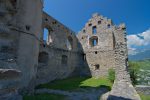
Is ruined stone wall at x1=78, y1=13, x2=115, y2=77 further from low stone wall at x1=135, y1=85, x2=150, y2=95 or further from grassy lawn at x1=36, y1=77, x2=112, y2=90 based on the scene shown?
low stone wall at x1=135, y1=85, x2=150, y2=95

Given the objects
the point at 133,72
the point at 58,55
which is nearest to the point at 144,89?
the point at 133,72

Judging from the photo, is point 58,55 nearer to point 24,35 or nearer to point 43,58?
point 43,58

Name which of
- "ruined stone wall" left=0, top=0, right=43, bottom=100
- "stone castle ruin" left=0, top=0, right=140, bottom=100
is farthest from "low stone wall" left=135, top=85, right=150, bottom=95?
"ruined stone wall" left=0, top=0, right=43, bottom=100

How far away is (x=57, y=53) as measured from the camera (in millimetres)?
17453

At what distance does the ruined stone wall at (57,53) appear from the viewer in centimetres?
1545

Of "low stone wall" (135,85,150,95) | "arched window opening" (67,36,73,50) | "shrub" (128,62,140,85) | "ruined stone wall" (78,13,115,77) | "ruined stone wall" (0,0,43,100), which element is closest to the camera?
"ruined stone wall" (0,0,43,100)

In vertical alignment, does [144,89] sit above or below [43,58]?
below

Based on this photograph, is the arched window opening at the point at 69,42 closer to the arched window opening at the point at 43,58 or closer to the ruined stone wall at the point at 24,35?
the arched window opening at the point at 43,58

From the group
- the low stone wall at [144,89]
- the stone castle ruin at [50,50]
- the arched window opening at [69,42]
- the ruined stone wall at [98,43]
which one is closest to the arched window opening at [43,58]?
the stone castle ruin at [50,50]

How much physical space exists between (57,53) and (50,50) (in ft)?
4.50

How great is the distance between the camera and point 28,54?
10.3m

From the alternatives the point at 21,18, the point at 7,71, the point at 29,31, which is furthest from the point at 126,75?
the point at 7,71

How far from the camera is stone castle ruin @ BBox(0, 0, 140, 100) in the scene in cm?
497

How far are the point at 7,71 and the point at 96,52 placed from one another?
755 inches
